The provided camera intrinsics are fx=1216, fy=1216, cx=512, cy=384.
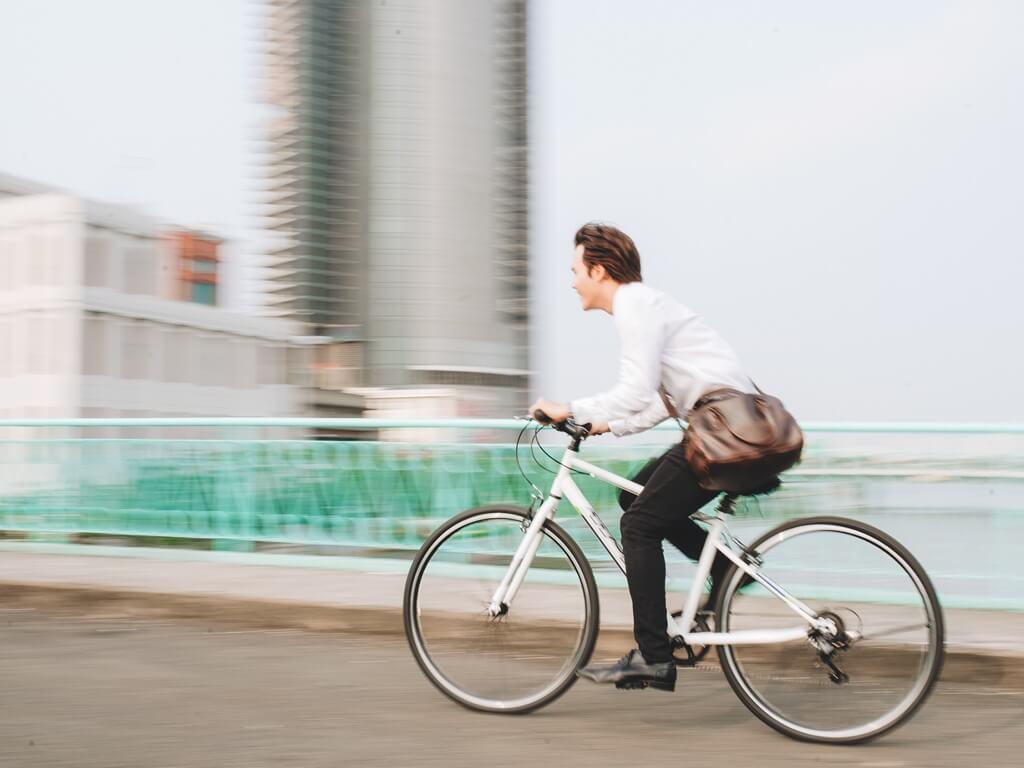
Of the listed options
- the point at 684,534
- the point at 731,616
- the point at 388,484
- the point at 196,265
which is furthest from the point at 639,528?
the point at 196,265

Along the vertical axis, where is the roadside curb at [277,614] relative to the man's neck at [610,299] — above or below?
below

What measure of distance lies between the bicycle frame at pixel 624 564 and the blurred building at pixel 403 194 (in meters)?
105

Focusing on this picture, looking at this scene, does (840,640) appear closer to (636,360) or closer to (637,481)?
(637,481)

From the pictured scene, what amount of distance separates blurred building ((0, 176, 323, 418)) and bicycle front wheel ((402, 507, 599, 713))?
218 feet

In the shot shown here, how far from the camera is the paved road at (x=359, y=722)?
3852mm

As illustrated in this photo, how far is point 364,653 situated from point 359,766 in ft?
7.05

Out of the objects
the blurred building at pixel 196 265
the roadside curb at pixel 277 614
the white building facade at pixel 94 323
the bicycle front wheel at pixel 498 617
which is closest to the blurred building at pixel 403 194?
the blurred building at pixel 196 265

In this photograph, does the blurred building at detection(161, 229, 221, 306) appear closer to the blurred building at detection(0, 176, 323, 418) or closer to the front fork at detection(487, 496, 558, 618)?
the blurred building at detection(0, 176, 323, 418)

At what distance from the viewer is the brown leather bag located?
394 centimetres

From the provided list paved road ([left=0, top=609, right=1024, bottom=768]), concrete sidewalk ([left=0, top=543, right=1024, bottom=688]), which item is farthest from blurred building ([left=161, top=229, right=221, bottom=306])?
paved road ([left=0, top=609, right=1024, bottom=768])

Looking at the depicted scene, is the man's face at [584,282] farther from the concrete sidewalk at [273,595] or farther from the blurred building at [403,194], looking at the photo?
the blurred building at [403,194]

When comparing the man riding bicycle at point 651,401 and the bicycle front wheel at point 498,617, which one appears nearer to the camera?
the man riding bicycle at point 651,401

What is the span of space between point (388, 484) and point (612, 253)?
4.44 meters

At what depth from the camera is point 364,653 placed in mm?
5848
